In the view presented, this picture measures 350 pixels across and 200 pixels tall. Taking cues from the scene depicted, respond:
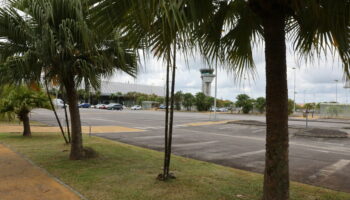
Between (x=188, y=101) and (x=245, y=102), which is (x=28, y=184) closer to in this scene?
(x=245, y=102)

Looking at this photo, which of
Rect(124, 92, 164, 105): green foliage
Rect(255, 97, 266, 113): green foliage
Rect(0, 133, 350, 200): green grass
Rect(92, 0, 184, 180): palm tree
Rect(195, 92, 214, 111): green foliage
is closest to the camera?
Rect(92, 0, 184, 180): palm tree

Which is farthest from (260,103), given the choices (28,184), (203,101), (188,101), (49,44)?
(28,184)

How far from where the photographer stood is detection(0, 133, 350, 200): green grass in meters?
4.42

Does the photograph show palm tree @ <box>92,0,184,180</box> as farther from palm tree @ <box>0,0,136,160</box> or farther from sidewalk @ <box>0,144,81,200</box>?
sidewalk @ <box>0,144,81,200</box>

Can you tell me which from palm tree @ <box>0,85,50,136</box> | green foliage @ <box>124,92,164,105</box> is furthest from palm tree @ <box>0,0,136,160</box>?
green foliage @ <box>124,92,164,105</box>

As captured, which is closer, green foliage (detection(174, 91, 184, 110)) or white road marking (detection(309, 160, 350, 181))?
white road marking (detection(309, 160, 350, 181))

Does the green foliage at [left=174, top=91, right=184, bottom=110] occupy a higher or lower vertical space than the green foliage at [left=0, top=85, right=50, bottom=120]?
higher

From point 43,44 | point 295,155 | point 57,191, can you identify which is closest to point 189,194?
point 57,191

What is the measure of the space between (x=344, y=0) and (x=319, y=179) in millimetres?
4641

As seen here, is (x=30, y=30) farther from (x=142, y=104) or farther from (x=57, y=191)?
(x=142, y=104)

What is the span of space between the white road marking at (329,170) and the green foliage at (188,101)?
54346 millimetres

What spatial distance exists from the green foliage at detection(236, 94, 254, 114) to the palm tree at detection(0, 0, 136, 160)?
47980 mm

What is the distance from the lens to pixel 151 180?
518cm

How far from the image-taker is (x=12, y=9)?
5.50m
